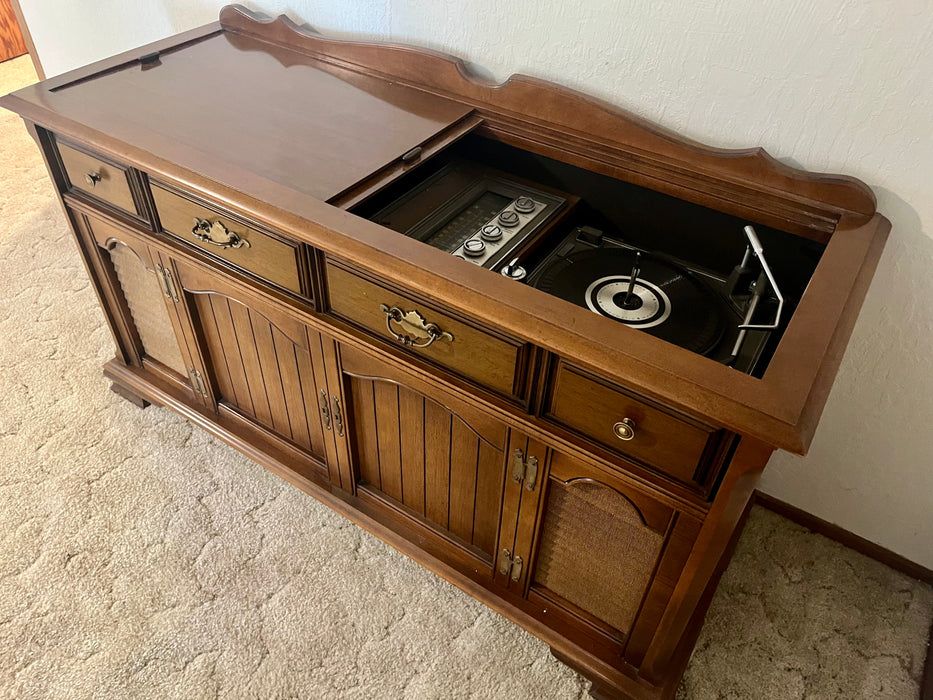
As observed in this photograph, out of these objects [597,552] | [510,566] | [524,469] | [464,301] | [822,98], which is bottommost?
[510,566]

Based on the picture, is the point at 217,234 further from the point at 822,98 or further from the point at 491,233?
the point at 822,98

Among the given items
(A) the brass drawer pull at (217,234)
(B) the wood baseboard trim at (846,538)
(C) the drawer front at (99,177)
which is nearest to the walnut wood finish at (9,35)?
(C) the drawer front at (99,177)

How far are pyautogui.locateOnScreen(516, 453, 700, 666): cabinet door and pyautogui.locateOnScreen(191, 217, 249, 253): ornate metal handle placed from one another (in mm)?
515

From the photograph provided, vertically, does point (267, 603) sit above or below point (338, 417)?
below

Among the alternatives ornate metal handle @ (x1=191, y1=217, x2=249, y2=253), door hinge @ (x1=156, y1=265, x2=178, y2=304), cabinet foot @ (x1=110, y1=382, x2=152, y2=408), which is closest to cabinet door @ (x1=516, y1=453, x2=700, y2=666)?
ornate metal handle @ (x1=191, y1=217, x2=249, y2=253)

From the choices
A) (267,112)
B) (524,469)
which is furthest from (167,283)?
(524,469)

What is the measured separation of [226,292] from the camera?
1081 millimetres

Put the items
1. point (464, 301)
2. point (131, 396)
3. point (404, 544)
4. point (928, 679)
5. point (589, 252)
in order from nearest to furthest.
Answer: point (464, 301), point (589, 252), point (928, 679), point (404, 544), point (131, 396)

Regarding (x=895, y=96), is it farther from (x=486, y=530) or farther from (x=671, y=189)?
(x=486, y=530)

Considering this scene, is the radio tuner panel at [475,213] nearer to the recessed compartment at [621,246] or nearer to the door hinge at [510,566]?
the recessed compartment at [621,246]

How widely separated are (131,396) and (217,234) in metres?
0.65

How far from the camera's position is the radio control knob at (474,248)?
0.91 metres

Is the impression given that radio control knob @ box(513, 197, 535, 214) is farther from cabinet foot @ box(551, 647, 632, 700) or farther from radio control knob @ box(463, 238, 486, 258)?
cabinet foot @ box(551, 647, 632, 700)

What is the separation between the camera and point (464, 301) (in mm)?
757
